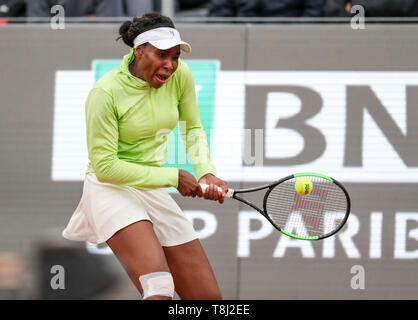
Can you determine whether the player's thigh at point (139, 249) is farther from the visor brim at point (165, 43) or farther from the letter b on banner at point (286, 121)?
the letter b on banner at point (286, 121)

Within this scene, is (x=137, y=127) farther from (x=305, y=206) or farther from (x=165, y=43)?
(x=305, y=206)

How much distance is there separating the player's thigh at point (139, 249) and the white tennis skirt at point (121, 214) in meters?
0.04

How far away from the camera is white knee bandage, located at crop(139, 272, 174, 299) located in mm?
3869

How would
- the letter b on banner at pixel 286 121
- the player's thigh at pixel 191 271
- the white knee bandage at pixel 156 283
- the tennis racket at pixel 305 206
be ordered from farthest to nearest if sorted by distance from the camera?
the letter b on banner at pixel 286 121 < the tennis racket at pixel 305 206 < the player's thigh at pixel 191 271 < the white knee bandage at pixel 156 283

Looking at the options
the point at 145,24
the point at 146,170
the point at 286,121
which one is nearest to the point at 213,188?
the point at 146,170

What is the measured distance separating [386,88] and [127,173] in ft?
8.40

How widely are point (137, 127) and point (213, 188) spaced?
443 mm

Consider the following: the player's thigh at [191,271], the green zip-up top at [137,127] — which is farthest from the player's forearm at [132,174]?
the player's thigh at [191,271]

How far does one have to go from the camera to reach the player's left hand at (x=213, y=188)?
397 centimetres

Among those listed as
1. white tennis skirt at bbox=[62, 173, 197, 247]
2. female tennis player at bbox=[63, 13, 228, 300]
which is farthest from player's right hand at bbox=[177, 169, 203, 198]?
white tennis skirt at bbox=[62, 173, 197, 247]

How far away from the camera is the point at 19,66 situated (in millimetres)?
6047

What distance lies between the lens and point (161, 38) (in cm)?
393

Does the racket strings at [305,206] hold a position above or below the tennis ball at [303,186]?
below
